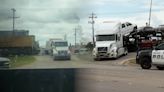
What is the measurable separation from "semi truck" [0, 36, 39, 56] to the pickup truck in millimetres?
21964

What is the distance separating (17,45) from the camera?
3.68 metres

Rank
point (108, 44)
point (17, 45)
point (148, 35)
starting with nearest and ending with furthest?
point (17, 45)
point (108, 44)
point (148, 35)

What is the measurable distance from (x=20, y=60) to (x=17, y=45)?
0.44 feet

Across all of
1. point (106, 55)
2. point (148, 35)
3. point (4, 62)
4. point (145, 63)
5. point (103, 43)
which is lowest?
point (145, 63)

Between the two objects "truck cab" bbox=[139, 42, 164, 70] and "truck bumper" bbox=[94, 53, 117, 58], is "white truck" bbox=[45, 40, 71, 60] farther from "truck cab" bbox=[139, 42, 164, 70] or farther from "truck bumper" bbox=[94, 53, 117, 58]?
"truck bumper" bbox=[94, 53, 117, 58]

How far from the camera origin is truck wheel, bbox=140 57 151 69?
2680 cm

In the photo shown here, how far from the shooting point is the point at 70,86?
397 cm

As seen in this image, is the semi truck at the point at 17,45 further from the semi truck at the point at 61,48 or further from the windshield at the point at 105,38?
the windshield at the point at 105,38

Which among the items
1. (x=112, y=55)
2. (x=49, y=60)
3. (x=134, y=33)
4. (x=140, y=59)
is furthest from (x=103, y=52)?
(x=49, y=60)

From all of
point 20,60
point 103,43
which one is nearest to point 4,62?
point 20,60

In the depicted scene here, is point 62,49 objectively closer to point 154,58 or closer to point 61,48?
point 61,48

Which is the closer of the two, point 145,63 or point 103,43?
point 145,63

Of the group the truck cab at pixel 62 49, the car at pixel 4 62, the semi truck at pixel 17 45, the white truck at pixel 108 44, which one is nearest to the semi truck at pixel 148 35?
the white truck at pixel 108 44

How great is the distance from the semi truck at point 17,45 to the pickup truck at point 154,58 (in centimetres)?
2196
